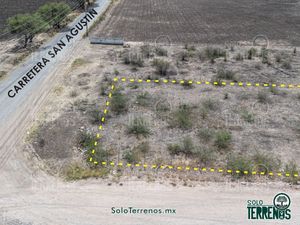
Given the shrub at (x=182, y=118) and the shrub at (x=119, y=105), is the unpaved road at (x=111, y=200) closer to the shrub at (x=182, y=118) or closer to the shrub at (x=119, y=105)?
the shrub at (x=182, y=118)

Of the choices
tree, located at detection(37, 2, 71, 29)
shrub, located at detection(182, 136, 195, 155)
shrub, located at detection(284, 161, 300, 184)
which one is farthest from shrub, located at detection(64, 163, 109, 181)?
tree, located at detection(37, 2, 71, 29)

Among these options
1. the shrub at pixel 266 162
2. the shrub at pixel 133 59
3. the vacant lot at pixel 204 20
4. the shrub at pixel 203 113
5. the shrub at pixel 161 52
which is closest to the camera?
the shrub at pixel 266 162

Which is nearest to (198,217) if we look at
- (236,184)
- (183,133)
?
(236,184)

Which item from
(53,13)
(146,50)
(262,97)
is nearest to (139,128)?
(262,97)

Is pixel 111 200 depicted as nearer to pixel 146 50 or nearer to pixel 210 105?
pixel 210 105

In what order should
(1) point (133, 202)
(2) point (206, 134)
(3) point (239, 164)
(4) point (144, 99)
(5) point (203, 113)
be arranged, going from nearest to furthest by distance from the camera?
(1) point (133, 202)
(3) point (239, 164)
(2) point (206, 134)
(5) point (203, 113)
(4) point (144, 99)

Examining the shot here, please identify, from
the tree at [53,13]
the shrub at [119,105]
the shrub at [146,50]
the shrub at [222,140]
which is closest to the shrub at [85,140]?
the shrub at [119,105]

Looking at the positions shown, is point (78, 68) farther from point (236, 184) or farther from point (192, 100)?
point (236, 184)
